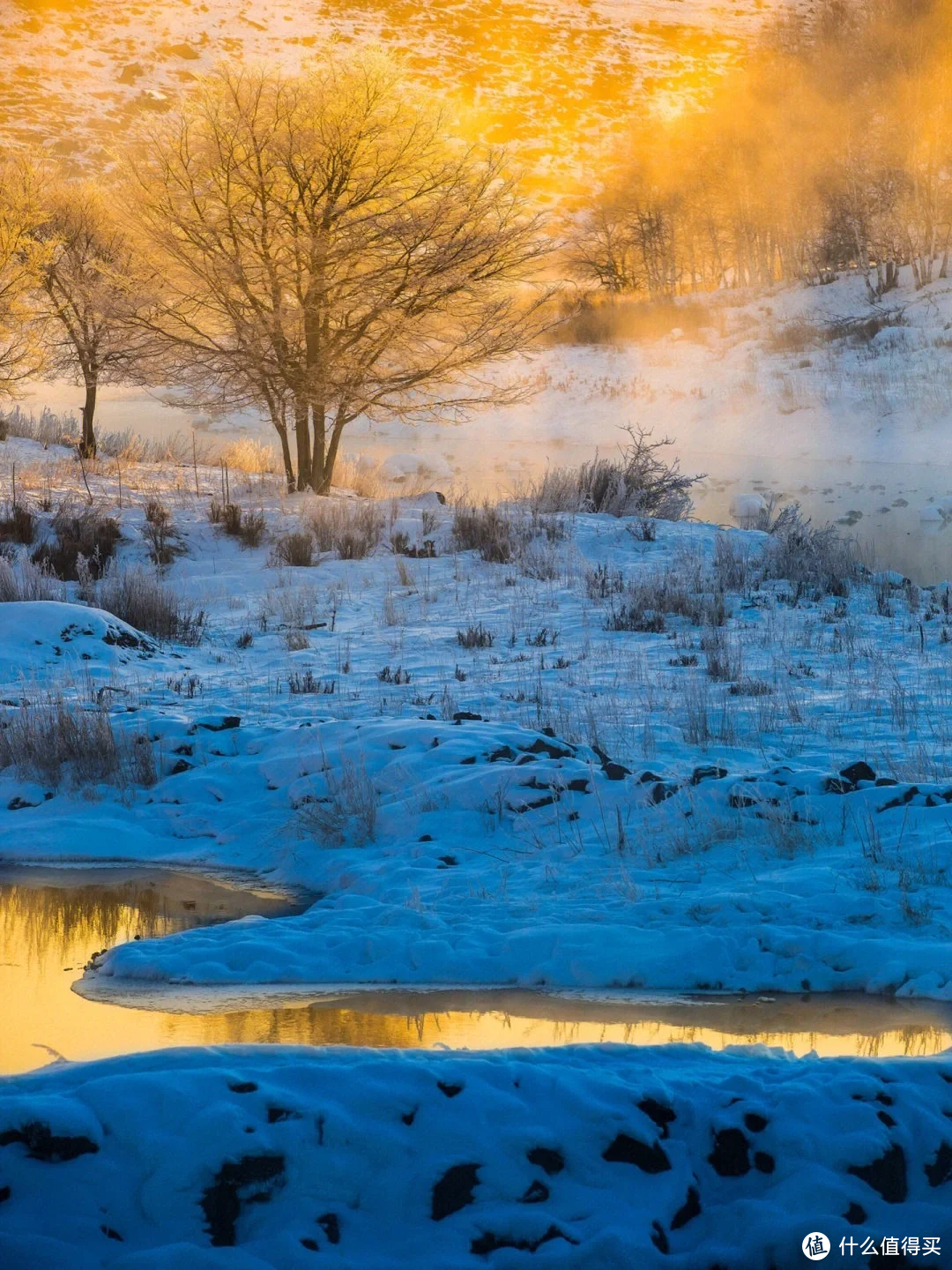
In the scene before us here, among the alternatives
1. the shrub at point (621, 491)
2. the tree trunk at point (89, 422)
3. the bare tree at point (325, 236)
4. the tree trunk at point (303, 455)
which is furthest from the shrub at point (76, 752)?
the tree trunk at point (89, 422)

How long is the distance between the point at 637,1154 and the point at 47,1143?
1197 millimetres

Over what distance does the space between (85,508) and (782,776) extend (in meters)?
11.1

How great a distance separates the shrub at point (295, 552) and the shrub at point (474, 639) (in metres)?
4.18

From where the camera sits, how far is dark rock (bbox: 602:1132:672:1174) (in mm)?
2500

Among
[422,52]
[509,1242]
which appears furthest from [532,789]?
[422,52]

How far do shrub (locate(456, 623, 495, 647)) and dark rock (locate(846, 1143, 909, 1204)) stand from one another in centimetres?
664

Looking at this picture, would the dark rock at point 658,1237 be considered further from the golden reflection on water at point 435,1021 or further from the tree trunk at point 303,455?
the tree trunk at point 303,455

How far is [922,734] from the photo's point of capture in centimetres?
627

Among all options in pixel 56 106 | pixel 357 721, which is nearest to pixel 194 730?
pixel 357 721

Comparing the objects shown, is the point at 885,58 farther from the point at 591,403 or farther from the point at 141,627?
the point at 141,627

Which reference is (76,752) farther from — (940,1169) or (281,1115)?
(940,1169)

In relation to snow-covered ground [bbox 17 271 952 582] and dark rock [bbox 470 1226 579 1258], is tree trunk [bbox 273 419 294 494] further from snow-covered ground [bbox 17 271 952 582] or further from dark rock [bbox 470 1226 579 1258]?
dark rock [bbox 470 1226 579 1258]

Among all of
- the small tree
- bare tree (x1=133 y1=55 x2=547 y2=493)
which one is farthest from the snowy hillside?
bare tree (x1=133 y1=55 x2=547 y2=493)

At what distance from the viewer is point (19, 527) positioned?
13438mm
